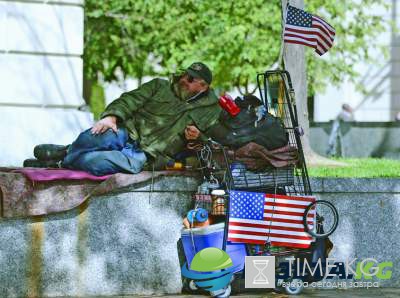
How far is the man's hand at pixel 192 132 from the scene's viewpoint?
8.14 m

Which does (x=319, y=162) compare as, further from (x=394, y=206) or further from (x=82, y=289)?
(x=82, y=289)

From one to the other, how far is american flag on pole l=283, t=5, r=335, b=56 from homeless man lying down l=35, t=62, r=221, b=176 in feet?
4.12

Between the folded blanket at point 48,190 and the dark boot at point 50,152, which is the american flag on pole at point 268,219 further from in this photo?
the dark boot at point 50,152

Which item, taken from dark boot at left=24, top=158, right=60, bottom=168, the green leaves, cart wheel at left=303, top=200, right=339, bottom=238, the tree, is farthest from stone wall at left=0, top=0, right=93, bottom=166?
the green leaves

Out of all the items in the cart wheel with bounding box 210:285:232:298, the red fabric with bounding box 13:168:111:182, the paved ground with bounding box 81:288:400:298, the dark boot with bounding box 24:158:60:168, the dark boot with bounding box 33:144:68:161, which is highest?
the dark boot with bounding box 33:144:68:161

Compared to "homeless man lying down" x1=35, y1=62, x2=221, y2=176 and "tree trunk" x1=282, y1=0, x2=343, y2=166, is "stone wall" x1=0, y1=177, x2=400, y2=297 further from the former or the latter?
"tree trunk" x1=282, y1=0, x2=343, y2=166

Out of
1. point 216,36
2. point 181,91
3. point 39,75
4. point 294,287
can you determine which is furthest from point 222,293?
point 216,36

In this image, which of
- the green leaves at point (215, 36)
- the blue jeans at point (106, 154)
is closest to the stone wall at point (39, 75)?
the blue jeans at point (106, 154)

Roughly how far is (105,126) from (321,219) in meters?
1.82

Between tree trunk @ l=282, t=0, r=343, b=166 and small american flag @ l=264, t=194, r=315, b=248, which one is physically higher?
tree trunk @ l=282, t=0, r=343, b=166

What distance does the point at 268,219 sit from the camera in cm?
788

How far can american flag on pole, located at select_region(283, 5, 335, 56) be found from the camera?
9297 millimetres

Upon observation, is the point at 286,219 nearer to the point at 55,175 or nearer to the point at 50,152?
the point at 55,175

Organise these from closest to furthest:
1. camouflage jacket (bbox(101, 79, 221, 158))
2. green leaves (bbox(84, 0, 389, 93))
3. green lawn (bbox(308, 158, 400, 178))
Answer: camouflage jacket (bbox(101, 79, 221, 158)), green lawn (bbox(308, 158, 400, 178)), green leaves (bbox(84, 0, 389, 93))
